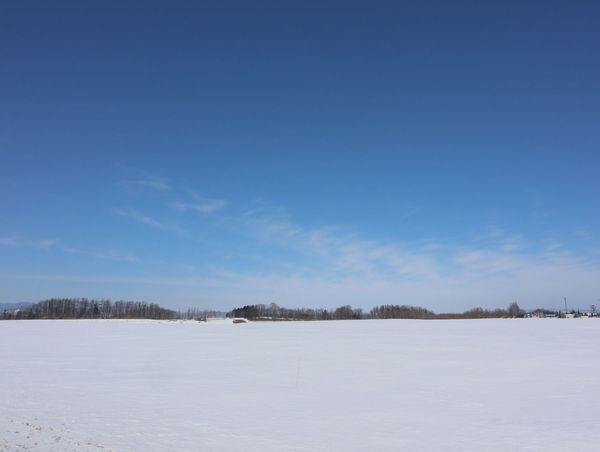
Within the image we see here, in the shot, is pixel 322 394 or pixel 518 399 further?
pixel 322 394

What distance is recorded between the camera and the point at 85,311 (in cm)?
16200

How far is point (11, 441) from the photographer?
8.32 meters

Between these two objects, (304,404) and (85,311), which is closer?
(304,404)

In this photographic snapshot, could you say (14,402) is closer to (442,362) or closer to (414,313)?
(442,362)

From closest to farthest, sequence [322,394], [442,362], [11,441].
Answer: [11,441] < [322,394] < [442,362]

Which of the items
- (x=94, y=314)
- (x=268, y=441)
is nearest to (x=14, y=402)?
(x=268, y=441)

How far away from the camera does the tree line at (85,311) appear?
144m

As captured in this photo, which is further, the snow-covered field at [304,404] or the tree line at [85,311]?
the tree line at [85,311]

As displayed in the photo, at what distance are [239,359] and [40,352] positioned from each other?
1208 centimetres

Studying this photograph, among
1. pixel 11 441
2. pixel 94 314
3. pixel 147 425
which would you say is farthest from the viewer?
pixel 94 314

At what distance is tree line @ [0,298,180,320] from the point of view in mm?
143875

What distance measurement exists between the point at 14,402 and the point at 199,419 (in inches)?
219

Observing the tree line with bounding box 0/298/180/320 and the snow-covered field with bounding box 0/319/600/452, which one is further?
the tree line with bounding box 0/298/180/320

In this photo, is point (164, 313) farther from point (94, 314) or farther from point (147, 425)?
point (147, 425)
